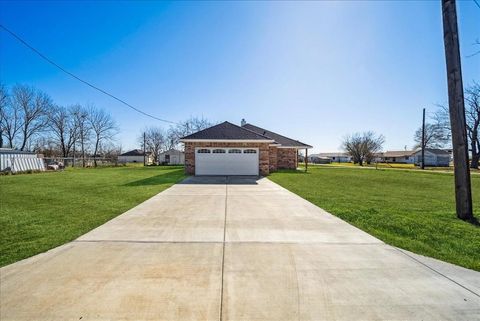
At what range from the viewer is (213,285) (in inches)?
110

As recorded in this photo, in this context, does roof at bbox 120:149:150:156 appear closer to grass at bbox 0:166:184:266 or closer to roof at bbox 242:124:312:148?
roof at bbox 242:124:312:148

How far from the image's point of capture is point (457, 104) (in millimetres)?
5961

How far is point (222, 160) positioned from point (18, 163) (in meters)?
19.8

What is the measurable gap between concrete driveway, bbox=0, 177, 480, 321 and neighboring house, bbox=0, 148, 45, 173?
23520 millimetres

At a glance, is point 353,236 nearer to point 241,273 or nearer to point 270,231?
point 270,231

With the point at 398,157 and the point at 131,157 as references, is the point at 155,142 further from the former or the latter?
the point at 398,157

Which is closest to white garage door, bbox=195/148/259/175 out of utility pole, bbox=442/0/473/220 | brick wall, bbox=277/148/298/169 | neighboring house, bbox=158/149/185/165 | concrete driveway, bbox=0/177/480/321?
brick wall, bbox=277/148/298/169

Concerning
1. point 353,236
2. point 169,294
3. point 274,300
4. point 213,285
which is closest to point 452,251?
point 353,236

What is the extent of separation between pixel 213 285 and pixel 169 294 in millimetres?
499

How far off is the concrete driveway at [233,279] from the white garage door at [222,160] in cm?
1199

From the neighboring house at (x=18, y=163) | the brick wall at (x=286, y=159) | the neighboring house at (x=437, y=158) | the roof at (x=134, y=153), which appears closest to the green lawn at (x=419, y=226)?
the brick wall at (x=286, y=159)

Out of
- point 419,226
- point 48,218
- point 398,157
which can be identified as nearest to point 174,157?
point 48,218

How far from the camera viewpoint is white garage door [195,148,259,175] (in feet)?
55.2

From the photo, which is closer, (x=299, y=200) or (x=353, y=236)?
(x=353, y=236)
